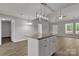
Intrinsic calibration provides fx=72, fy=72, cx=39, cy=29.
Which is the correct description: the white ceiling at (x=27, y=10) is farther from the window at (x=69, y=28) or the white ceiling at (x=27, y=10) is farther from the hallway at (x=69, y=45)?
the hallway at (x=69, y=45)

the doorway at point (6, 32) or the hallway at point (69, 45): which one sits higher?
the doorway at point (6, 32)

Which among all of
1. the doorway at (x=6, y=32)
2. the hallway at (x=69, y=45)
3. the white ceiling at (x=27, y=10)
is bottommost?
the hallway at (x=69, y=45)

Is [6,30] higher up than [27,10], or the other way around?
[27,10]

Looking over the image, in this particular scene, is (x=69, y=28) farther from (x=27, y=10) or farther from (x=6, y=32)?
(x=6, y=32)

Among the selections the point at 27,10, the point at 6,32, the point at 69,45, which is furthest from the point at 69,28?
the point at 6,32

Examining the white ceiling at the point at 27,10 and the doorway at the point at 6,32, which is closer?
the white ceiling at the point at 27,10

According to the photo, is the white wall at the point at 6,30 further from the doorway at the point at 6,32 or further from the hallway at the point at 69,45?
the hallway at the point at 69,45

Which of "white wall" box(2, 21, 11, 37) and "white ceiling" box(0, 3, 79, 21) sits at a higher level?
"white ceiling" box(0, 3, 79, 21)

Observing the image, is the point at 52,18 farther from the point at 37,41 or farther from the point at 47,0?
the point at 37,41

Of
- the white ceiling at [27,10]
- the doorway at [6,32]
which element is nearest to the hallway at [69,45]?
the white ceiling at [27,10]

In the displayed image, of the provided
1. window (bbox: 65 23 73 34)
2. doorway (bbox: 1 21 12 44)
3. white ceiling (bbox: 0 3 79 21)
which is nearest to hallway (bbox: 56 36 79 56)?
window (bbox: 65 23 73 34)

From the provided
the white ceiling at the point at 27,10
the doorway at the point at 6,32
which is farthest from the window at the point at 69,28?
the doorway at the point at 6,32

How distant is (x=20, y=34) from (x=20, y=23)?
0.16 m

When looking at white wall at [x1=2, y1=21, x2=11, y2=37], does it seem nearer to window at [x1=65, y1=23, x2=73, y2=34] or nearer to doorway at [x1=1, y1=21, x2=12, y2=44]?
doorway at [x1=1, y1=21, x2=12, y2=44]
